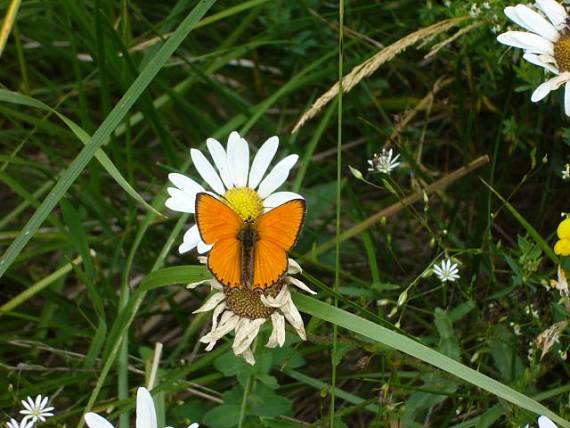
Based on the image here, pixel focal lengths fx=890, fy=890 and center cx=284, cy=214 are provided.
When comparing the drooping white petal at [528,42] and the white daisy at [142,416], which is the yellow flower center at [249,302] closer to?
the white daisy at [142,416]

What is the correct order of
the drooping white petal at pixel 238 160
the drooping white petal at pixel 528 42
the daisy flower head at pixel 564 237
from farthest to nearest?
the drooping white petal at pixel 238 160 < the drooping white petal at pixel 528 42 < the daisy flower head at pixel 564 237

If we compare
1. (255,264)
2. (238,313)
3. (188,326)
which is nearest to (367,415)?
(188,326)

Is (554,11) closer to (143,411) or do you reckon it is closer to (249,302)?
(249,302)

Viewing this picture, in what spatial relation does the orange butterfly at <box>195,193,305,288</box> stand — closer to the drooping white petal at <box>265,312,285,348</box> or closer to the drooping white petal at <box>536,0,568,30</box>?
the drooping white petal at <box>265,312,285,348</box>

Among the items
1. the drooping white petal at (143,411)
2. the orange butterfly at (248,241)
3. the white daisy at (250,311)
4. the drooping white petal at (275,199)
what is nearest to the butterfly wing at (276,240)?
the orange butterfly at (248,241)

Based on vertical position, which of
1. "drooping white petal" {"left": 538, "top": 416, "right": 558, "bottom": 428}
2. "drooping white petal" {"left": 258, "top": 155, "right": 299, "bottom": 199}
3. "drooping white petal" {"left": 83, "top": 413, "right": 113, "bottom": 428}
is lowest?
"drooping white petal" {"left": 538, "top": 416, "right": 558, "bottom": 428}

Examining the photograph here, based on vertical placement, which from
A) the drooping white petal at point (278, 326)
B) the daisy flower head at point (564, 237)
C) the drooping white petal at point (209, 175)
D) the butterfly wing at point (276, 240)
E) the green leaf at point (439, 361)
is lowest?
the green leaf at point (439, 361)

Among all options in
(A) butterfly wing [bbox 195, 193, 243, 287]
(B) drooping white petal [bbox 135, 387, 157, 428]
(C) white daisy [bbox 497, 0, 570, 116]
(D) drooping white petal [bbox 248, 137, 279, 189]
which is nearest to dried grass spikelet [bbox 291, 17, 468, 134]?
(D) drooping white petal [bbox 248, 137, 279, 189]
